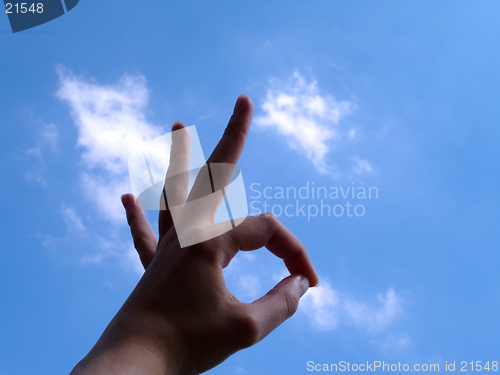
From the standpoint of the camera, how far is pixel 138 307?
5.31 feet

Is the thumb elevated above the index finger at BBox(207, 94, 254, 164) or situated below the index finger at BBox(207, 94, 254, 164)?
below

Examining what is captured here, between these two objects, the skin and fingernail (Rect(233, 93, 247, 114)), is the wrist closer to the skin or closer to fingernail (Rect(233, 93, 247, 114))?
the skin

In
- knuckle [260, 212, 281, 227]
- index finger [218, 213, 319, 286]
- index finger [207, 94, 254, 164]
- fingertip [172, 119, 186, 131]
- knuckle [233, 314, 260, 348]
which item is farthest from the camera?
fingertip [172, 119, 186, 131]

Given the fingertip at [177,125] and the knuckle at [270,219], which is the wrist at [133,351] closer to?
the knuckle at [270,219]

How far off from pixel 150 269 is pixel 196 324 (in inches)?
15.9

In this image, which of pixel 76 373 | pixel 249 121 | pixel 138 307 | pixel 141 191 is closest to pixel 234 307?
pixel 138 307

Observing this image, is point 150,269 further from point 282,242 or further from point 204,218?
A: point 282,242

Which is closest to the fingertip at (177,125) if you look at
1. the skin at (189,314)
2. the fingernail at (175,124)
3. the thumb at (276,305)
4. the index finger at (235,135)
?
the fingernail at (175,124)

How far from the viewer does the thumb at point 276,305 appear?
5.58ft

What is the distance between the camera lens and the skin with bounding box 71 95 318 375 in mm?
1472

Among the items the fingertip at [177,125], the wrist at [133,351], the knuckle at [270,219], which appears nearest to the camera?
the wrist at [133,351]

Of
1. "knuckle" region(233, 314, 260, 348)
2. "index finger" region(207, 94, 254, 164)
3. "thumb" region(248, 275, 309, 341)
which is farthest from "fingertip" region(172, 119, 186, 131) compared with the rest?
"knuckle" region(233, 314, 260, 348)

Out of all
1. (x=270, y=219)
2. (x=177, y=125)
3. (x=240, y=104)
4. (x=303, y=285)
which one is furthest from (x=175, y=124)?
(x=303, y=285)

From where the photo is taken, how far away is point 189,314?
5.24ft
